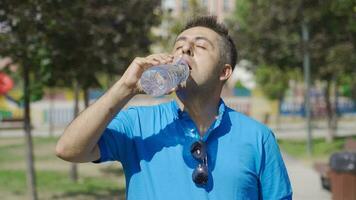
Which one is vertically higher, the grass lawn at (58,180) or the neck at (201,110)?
the neck at (201,110)

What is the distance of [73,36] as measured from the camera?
898cm

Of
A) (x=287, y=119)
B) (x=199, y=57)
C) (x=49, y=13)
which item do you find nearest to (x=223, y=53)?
(x=199, y=57)

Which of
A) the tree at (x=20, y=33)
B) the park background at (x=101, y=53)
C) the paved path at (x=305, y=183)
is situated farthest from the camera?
the paved path at (x=305, y=183)

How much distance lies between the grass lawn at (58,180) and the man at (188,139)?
757 cm

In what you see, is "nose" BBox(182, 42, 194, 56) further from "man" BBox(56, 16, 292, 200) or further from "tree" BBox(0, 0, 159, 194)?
"tree" BBox(0, 0, 159, 194)

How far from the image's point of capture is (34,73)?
884 cm

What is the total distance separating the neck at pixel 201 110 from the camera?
2.38m

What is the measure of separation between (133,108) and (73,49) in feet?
22.3

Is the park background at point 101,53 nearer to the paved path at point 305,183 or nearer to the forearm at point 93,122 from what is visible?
the paved path at point 305,183

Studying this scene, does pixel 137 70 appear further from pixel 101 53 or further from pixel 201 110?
pixel 101 53

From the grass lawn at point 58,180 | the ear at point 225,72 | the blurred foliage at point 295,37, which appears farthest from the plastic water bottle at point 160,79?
the blurred foliage at point 295,37

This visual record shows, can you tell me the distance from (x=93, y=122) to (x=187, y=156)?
356mm

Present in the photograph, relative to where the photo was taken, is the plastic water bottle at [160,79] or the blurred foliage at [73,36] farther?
the blurred foliage at [73,36]

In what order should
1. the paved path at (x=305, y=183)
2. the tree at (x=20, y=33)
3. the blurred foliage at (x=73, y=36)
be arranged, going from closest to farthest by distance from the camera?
1. the tree at (x=20, y=33)
2. the blurred foliage at (x=73, y=36)
3. the paved path at (x=305, y=183)
